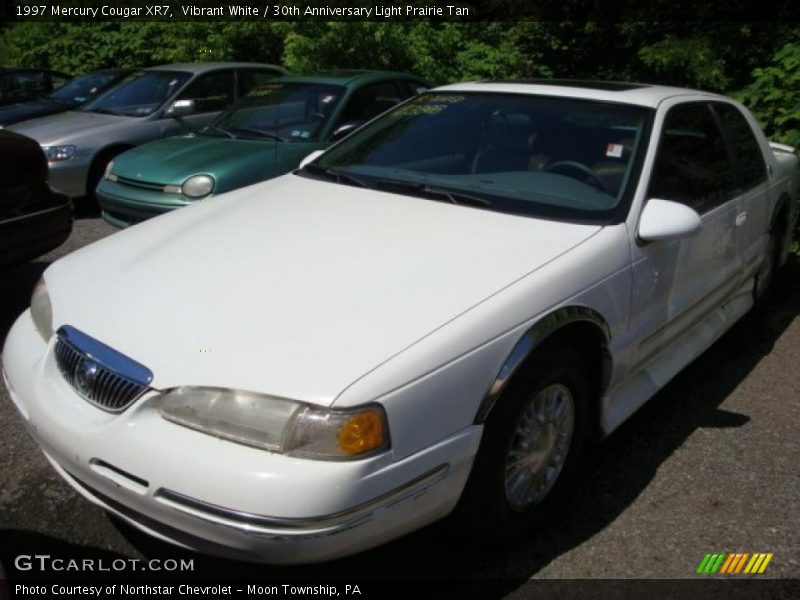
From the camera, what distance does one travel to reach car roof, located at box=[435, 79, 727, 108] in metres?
3.49

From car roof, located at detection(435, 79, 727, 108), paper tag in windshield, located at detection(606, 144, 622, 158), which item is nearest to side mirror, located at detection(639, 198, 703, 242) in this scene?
paper tag in windshield, located at detection(606, 144, 622, 158)

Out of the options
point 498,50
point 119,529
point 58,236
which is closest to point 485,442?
point 119,529

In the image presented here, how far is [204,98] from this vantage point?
329 inches

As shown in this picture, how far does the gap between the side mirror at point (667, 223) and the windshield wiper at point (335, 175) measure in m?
1.23

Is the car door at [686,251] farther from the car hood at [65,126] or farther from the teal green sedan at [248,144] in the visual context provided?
the car hood at [65,126]

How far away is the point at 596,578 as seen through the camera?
8.48 ft

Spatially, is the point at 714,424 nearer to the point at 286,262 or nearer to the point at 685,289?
the point at 685,289

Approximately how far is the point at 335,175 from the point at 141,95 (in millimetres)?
5485

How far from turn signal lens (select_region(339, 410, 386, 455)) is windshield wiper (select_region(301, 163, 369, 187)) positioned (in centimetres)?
165

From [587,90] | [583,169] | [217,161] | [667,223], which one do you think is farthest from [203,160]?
[667,223]

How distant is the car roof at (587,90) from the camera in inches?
138

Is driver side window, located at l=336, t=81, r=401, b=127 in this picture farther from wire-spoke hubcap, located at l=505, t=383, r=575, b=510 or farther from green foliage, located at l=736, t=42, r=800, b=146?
wire-spoke hubcap, located at l=505, t=383, r=575, b=510

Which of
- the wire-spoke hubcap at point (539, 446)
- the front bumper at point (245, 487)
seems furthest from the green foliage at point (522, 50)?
the front bumper at point (245, 487)

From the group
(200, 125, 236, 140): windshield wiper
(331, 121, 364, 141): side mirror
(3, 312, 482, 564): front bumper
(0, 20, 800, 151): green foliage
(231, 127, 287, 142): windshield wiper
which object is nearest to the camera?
(3, 312, 482, 564): front bumper
